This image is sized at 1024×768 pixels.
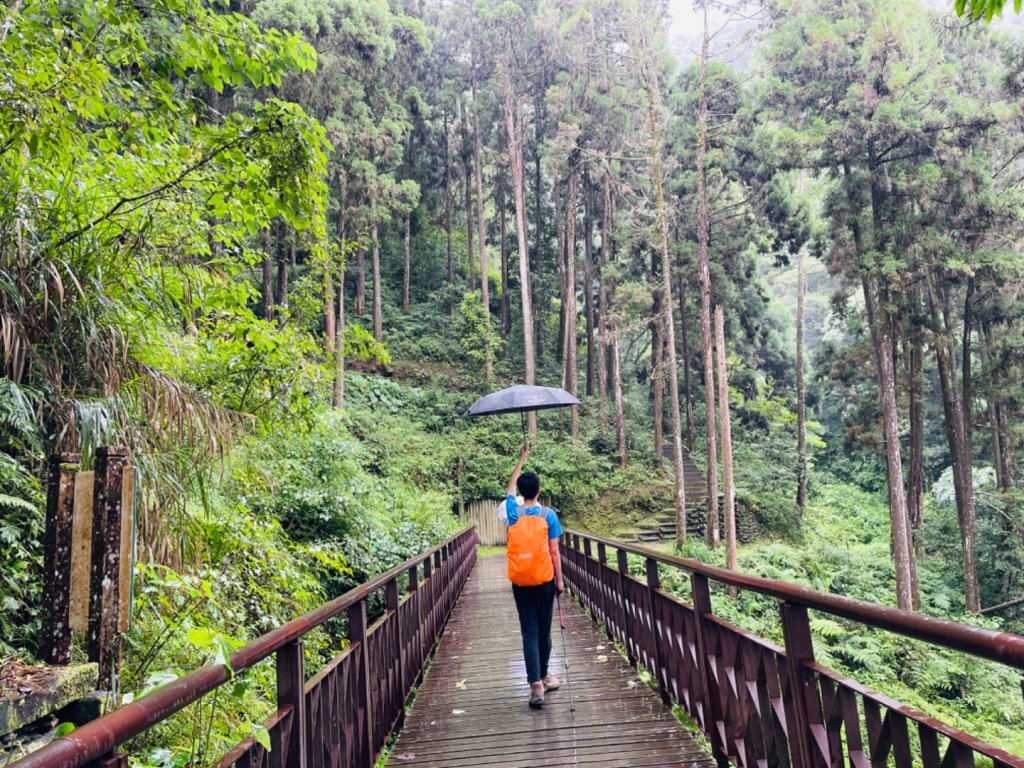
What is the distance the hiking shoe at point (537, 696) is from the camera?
4238 mm

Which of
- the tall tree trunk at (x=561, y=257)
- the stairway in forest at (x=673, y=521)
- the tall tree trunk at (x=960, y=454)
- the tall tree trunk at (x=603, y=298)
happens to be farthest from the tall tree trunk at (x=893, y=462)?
the tall tree trunk at (x=561, y=257)

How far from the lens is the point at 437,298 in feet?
97.8

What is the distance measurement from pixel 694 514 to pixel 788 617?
1950cm

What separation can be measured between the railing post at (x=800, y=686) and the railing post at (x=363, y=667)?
2.01 meters

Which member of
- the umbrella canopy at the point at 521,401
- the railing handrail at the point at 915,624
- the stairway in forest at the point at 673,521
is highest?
the umbrella canopy at the point at 521,401

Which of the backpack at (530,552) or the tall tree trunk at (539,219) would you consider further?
the tall tree trunk at (539,219)

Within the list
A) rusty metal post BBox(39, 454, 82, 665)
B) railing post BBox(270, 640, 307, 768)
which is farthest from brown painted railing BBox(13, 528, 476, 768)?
rusty metal post BBox(39, 454, 82, 665)

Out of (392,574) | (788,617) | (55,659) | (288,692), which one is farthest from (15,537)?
(788,617)

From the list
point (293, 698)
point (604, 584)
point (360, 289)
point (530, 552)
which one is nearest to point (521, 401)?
point (604, 584)

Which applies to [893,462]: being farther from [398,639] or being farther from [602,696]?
[398,639]

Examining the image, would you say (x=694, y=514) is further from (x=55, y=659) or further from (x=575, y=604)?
(x=55, y=659)

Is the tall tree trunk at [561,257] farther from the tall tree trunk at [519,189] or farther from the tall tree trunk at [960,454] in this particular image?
the tall tree trunk at [960,454]

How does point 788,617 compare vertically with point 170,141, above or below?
below

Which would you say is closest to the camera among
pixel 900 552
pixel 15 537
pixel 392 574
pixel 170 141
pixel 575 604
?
pixel 15 537
